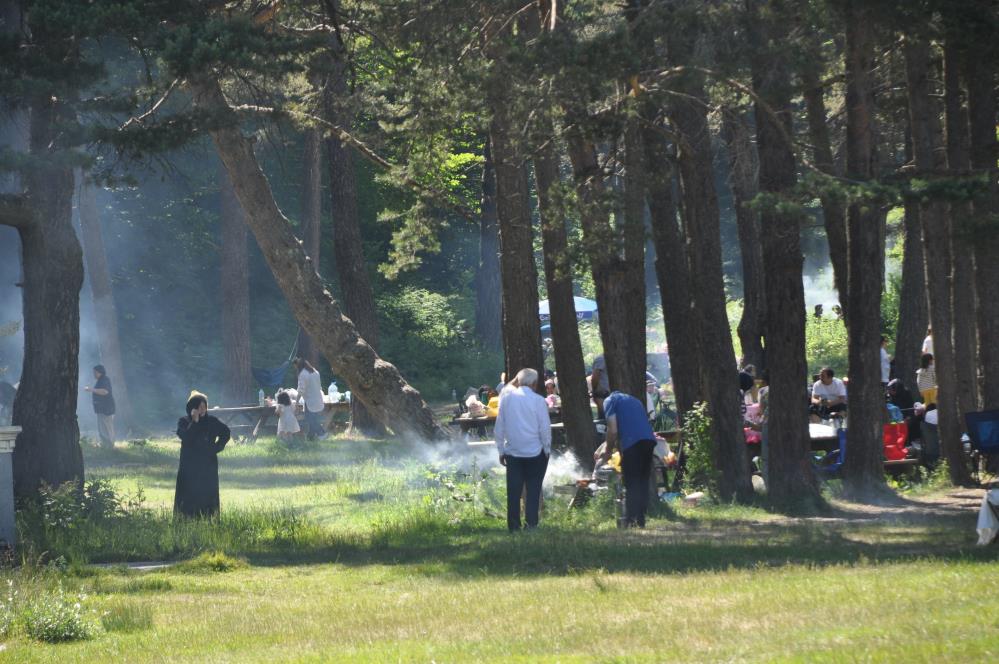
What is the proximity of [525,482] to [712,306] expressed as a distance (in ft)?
13.3

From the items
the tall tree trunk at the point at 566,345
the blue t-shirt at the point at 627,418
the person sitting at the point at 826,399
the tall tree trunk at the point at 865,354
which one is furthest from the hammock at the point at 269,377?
the blue t-shirt at the point at 627,418

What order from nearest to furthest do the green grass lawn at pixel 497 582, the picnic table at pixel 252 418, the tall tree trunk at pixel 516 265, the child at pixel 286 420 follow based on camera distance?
the green grass lawn at pixel 497 582
the tall tree trunk at pixel 516 265
the child at pixel 286 420
the picnic table at pixel 252 418

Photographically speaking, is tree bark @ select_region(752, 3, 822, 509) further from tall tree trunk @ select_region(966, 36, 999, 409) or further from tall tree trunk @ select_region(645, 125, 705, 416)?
tall tree trunk @ select_region(966, 36, 999, 409)

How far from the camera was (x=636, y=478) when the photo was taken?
15.6m

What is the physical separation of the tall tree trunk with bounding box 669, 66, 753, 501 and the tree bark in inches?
19.1

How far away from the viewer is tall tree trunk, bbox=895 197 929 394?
25.7m

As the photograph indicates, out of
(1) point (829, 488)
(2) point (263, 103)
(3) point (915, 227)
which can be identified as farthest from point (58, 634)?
(3) point (915, 227)

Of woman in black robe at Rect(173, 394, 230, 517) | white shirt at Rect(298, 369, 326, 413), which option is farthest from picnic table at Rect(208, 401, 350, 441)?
woman in black robe at Rect(173, 394, 230, 517)

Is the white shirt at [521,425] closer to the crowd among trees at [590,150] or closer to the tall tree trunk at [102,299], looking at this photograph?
the crowd among trees at [590,150]

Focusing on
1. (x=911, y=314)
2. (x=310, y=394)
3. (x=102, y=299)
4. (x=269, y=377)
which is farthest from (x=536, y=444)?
(x=269, y=377)

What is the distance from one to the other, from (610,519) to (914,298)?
1224cm

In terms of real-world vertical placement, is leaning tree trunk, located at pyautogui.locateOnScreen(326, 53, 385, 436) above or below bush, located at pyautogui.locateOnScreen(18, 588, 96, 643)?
above

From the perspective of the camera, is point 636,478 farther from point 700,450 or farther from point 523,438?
point 700,450

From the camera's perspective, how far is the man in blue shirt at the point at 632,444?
15500mm
